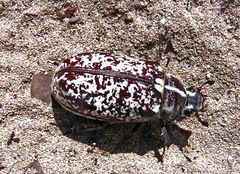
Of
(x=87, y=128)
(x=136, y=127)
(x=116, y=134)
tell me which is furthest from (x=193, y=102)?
(x=87, y=128)

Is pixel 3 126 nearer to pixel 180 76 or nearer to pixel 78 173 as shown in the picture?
pixel 78 173

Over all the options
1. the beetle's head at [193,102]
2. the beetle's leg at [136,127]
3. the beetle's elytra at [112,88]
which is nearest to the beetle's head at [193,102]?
the beetle's head at [193,102]

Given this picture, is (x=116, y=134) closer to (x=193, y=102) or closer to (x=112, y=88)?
(x=112, y=88)

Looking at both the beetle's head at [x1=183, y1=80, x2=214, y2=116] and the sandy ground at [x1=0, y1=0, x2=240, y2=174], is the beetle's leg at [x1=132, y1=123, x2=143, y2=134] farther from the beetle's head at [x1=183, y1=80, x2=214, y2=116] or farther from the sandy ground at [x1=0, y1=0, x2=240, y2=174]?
the beetle's head at [x1=183, y1=80, x2=214, y2=116]

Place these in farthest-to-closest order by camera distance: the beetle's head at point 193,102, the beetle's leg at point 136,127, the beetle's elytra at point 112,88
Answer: the beetle's leg at point 136,127
the beetle's head at point 193,102
the beetle's elytra at point 112,88

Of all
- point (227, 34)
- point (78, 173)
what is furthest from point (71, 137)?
point (227, 34)

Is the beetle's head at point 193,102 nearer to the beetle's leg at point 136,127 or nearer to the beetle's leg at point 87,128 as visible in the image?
the beetle's leg at point 136,127

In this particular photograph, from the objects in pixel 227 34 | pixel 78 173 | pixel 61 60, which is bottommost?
pixel 78 173
